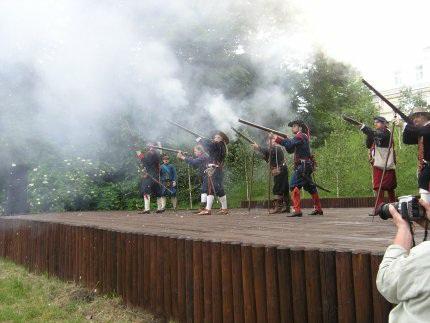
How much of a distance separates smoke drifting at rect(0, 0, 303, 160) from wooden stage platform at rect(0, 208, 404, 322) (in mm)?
5755

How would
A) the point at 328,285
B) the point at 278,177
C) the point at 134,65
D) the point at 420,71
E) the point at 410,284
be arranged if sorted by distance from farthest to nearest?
the point at 420,71 → the point at 134,65 → the point at 278,177 → the point at 328,285 → the point at 410,284

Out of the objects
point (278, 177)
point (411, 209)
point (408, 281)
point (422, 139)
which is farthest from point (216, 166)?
point (408, 281)

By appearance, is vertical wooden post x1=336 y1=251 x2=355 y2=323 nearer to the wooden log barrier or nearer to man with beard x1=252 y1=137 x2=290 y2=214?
the wooden log barrier

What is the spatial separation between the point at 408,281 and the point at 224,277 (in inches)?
88.2

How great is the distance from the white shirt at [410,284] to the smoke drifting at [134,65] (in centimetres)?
978

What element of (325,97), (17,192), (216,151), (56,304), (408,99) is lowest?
(56,304)

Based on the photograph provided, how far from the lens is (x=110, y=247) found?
6027 mm

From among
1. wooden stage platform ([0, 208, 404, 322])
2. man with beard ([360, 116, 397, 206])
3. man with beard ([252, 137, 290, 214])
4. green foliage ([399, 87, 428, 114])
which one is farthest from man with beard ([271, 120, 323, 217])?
green foliage ([399, 87, 428, 114])

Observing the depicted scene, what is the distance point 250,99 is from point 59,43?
18.7 feet

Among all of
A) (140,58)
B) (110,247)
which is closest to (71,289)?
(110,247)

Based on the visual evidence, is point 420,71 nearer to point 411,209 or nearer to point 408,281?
point 411,209

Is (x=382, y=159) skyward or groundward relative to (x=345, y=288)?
skyward

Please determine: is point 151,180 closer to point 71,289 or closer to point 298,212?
point 298,212

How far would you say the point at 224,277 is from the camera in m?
4.26
